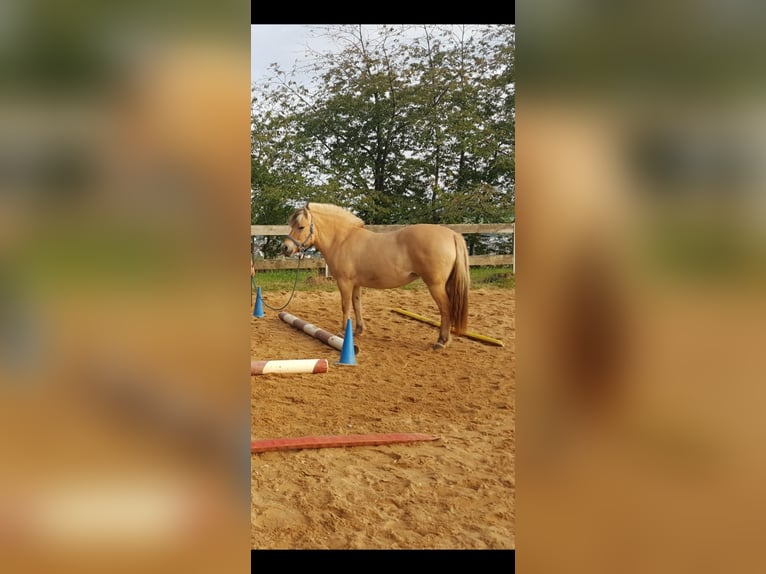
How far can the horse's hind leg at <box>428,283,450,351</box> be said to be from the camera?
6.89m

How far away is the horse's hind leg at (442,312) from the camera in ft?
22.6

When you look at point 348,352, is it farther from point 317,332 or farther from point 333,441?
point 333,441

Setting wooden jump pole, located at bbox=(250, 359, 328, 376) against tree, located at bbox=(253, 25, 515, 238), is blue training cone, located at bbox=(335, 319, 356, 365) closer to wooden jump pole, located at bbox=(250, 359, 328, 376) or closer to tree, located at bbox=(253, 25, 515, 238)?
wooden jump pole, located at bbox=(250, 359, 328, 376)

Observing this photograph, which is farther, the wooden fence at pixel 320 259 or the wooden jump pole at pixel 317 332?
the wooden fence at pixel 320 259

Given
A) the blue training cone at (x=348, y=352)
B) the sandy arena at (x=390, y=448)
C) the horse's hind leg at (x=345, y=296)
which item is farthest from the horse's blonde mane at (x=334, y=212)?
the blue training cone at (x=348, y=352)

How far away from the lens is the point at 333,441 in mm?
3643
